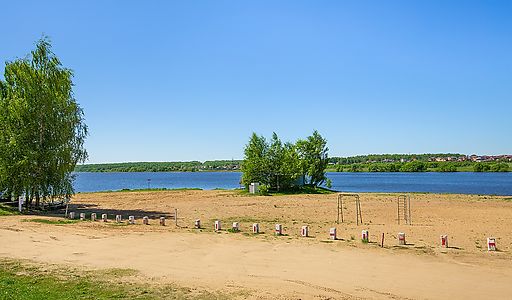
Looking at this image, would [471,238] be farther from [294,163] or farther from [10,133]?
[294,163]

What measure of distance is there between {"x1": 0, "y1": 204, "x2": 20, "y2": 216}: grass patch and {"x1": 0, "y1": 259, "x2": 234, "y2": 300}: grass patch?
720 inches

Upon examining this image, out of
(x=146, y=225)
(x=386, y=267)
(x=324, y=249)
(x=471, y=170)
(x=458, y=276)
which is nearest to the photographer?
(x=458, y=276)

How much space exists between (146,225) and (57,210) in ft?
40.6

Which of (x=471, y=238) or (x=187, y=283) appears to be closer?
(x=187, y=283)

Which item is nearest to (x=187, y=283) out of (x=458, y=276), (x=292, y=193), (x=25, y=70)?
(x=458, y=276)

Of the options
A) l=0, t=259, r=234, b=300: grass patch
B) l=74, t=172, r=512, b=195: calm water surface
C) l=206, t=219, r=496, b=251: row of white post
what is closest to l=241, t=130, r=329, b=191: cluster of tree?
l=74, t=172, r=512, b=195: calm water surface

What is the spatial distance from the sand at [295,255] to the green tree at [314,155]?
34541 millimetres

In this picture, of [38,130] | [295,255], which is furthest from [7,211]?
[295,255]

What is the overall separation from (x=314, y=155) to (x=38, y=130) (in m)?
39.6

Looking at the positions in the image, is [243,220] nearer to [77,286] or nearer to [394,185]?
[77,286]

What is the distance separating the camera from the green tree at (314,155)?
63.6 metres

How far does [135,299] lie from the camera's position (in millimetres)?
11320

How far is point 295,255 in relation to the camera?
690 inches

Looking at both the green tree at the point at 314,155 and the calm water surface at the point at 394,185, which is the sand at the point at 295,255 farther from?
the calm water surface at the point at 394,185
